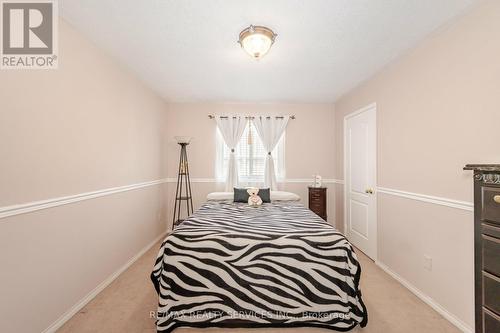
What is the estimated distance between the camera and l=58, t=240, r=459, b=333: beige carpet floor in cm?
185

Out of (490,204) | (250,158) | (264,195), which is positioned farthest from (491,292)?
(250,158)

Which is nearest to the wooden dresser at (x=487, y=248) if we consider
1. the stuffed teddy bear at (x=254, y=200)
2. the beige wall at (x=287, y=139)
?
the stuffed teddy bear at (x=254, y=200)

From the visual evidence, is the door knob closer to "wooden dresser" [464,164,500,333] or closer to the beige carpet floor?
"wooden dresser" [464,164,500,333]

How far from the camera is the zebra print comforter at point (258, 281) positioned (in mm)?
1862

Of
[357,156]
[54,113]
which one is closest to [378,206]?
[357,156]

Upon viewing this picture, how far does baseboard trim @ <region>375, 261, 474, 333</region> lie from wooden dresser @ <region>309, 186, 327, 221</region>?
4.42ft

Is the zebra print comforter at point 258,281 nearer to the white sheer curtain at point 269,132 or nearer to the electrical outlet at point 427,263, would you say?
the electrical outlet at point 427,263

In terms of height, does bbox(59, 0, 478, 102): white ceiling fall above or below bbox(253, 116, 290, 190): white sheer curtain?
above

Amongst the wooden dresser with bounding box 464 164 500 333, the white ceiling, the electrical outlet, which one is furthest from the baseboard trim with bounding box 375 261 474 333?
the white ceiling

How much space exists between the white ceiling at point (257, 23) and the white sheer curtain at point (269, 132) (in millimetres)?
1089

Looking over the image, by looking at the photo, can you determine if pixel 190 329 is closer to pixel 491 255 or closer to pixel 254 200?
pixel 254 200

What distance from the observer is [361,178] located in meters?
3.55

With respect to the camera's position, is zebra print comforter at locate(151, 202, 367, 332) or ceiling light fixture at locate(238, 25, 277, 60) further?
ceiling light fixture at locate(238, 25, 277, 60)

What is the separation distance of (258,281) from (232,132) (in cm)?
305
